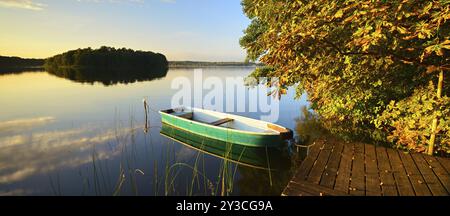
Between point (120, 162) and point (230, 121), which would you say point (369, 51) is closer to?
point (120, 162)

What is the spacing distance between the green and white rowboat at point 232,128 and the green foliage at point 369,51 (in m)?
3.01

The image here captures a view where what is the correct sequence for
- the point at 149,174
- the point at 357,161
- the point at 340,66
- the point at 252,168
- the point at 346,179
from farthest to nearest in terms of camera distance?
the point at 252,168
the point at 149,174
the point at 340,66
the point at 357,161
the point at 346,179

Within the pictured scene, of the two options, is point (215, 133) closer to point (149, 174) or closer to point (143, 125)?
point (149, 174)

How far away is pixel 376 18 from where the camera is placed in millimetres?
3930

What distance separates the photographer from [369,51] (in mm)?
5160

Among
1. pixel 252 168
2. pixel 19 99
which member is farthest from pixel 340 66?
pixel 19 99

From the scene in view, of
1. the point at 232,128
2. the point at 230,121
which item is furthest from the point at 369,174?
the point at 230,121

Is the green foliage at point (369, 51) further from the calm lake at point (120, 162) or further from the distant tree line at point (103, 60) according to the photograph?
the distant tree line at point (103, 60)

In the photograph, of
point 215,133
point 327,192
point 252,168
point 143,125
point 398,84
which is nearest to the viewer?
point 327,192

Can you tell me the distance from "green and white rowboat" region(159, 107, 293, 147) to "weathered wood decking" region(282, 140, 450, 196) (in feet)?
13.2

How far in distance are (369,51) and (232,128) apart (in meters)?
7.26

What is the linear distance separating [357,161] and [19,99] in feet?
99.6

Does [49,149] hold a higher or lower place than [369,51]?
lower

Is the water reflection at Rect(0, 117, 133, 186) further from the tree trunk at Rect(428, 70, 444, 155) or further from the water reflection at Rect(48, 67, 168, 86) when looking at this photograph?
the water reflection at Rect(48, 67, 168, 86)
